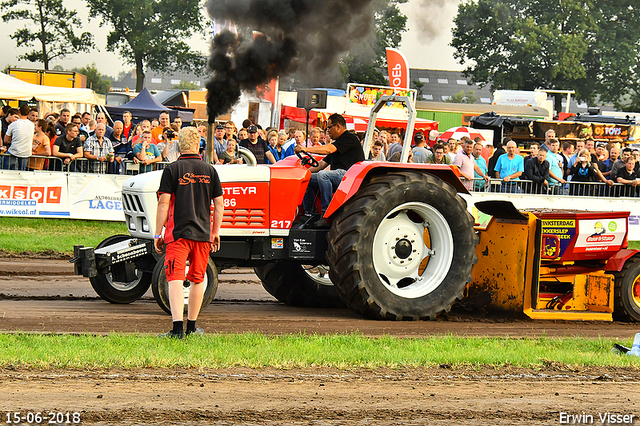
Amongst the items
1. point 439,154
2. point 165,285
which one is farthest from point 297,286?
point 439,154

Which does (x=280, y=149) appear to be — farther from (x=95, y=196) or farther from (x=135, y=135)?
(x=95, y=196)

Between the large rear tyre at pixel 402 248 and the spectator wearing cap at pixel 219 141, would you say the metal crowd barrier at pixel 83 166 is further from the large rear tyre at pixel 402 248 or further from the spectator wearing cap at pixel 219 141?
the large rear tyre at pixel 402 248

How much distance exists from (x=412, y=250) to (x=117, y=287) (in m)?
2.94

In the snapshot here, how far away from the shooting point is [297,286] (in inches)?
355

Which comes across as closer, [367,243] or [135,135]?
[367,243]

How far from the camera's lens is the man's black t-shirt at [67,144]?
14.4 meters

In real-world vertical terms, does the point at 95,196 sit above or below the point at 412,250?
above

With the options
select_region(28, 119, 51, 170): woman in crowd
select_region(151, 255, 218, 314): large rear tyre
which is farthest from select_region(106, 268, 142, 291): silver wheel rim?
select_region(28, 119, 51, 170): woman in crowd

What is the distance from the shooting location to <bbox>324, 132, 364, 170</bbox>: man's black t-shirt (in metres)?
7.93

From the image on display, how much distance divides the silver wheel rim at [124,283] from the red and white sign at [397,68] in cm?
2116

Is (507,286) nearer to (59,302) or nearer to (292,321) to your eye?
(292,321)

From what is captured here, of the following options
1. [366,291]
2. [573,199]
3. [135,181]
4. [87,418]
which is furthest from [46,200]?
[87,418]

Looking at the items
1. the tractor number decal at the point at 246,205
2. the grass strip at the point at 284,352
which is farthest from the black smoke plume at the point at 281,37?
the grass strip at the point at 284,352

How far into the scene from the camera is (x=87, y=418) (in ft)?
13.9
